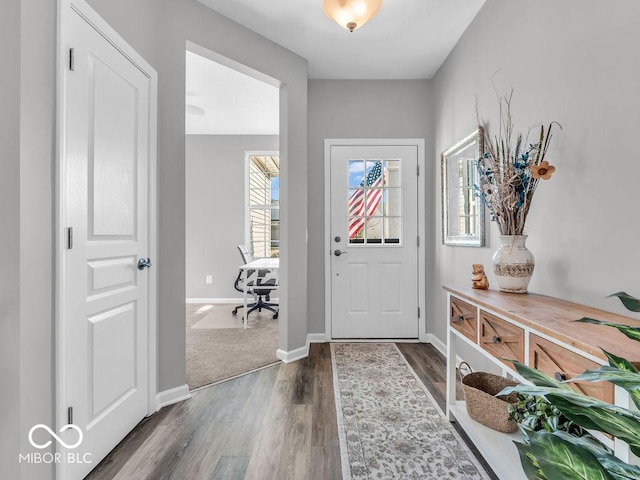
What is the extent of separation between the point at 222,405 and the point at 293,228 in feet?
4.77

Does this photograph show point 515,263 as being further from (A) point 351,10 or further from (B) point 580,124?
(A) point 351,10

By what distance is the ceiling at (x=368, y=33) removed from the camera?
225 cm

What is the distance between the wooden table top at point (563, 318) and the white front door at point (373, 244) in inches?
63.4

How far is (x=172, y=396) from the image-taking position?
6.73 ft

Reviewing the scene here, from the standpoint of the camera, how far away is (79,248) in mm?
1395

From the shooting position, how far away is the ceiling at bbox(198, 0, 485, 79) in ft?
7.38

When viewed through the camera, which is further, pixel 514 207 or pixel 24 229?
pixel 514 207

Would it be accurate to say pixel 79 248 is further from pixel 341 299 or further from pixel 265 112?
pixel 265 112

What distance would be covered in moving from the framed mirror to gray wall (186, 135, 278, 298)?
10.7 feet

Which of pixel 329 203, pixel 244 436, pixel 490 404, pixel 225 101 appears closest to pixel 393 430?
pixel 490 404

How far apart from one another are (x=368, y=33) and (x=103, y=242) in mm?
2388

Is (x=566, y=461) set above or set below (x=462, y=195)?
below

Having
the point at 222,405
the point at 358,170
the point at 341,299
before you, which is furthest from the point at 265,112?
the point at 222,405

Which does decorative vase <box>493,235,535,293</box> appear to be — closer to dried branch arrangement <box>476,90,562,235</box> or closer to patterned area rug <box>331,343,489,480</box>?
dried branch arrangement <box>476,90,562,235</box>
